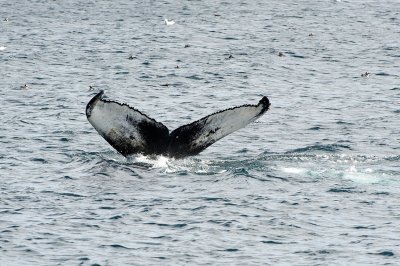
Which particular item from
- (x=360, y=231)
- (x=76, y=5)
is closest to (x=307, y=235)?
(x=360, y=231)

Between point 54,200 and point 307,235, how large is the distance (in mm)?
4883

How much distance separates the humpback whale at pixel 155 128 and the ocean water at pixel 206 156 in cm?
76

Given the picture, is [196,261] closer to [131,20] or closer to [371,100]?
[371,100]

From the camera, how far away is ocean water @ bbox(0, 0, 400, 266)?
18078 millimetres

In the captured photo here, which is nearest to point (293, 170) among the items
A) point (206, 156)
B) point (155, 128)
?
point (206, 156)

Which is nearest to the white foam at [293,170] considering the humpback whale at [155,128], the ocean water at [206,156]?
the ocean water at [206,156]

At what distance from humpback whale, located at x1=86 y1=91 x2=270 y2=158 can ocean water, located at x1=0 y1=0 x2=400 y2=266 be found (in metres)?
0.76

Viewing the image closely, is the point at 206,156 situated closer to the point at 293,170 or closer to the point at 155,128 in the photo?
the point at 293,170

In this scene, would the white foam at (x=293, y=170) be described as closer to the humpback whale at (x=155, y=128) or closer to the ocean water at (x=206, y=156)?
the ocean water at (x=206, y=156)

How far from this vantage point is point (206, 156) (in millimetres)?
23953

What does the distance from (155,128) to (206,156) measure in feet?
12.2

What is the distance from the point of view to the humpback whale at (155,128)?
19.9m

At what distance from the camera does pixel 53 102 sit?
31672 mm

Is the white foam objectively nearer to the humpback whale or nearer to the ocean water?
the ocean water
